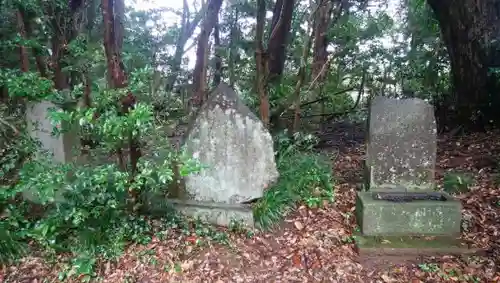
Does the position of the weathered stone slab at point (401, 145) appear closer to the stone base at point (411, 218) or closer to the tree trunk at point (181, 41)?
the stone base at point (411, 218)

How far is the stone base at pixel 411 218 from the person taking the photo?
4.32 metres

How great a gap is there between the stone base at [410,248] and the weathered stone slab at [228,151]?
1.39 m

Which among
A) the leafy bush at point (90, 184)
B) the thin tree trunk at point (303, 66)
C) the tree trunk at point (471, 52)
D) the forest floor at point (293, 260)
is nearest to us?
the leafy bush at point (90, 184)

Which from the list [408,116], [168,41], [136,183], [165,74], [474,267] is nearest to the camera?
[136,183]

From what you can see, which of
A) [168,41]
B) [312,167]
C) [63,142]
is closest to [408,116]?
[312,167]

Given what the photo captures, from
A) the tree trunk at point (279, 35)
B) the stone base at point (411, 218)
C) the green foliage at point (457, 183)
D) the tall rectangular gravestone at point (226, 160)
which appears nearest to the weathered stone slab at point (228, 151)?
the tall rectangular gravestone at point (226, 160)

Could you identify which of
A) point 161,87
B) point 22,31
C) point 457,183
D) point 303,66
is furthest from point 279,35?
point 22,31

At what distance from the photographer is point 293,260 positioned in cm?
415

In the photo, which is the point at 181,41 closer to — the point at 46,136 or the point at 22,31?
the point at 22,31

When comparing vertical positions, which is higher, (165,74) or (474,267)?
(165,74)

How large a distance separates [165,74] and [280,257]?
850 centimetres

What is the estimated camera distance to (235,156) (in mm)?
4711

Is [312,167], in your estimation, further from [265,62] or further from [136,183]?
[136,183]

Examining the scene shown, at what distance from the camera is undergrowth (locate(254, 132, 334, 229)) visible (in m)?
4.74
